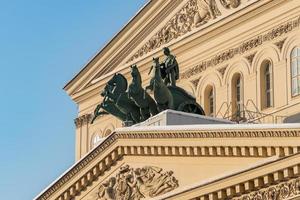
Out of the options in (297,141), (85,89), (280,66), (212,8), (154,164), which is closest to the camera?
(297,141)

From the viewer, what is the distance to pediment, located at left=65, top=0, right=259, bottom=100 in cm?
3806

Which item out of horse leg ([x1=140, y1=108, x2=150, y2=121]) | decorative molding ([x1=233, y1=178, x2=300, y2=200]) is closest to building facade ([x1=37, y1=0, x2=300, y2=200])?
decorative molding ([x1=233, y1=178, x2=300, y2=200])

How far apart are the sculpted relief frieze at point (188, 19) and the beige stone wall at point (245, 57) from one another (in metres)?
0.26

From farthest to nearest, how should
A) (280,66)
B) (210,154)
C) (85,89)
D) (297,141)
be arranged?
(85,89) → (280,66) → (210,154) → (297,141)

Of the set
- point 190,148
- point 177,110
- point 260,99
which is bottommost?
point 190,148

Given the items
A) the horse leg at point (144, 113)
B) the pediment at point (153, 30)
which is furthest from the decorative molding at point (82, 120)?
the horse leg at point (144, 113)

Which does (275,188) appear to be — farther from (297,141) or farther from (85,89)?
(85,89)

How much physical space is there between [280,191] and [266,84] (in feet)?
39.7

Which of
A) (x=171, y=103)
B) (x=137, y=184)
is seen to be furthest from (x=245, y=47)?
(x=137, y=184)

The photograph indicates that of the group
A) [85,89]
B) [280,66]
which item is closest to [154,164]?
[280,66]

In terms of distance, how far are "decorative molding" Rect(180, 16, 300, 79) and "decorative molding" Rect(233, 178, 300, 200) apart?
1069cm

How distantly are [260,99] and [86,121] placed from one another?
10.2 metres

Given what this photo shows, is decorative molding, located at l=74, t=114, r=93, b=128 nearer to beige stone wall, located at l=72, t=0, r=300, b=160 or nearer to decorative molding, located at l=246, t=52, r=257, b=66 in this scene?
beige stone wall, located at l=72, t=0, r=300, b=160

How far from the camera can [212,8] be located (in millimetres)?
37969
